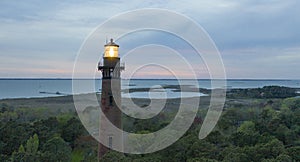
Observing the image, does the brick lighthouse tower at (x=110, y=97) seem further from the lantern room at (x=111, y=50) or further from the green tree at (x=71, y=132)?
the green tree at (x=71, y=132)

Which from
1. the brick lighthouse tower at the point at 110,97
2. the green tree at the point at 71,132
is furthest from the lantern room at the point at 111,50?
the green tree at the point at 71,132

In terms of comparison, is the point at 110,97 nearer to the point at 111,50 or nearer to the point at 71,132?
the point at 111,50

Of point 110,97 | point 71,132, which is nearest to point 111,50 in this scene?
point 110,97

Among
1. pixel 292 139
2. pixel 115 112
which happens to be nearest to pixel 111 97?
pixel 115 112

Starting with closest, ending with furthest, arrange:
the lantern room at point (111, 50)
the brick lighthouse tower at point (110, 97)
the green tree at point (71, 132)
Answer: the brick lighthouse tower at point (110, 97), the lantern room at point (111, 50), the green tree at point (71, 132)

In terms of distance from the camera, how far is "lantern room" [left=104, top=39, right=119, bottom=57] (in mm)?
16609

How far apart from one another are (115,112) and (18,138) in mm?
14063

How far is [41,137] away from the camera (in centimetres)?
2759

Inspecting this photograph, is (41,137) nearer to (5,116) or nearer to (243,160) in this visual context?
(243,160)

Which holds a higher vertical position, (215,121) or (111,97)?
(111,97)

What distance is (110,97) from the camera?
15828mm

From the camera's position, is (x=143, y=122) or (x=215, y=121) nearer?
(x=143, y=122)

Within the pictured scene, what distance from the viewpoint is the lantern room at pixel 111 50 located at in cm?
1661

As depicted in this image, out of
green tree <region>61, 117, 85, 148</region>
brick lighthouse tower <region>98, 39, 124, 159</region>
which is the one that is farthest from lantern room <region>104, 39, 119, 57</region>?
green tree <region>61, 117, 85, 148</region>
